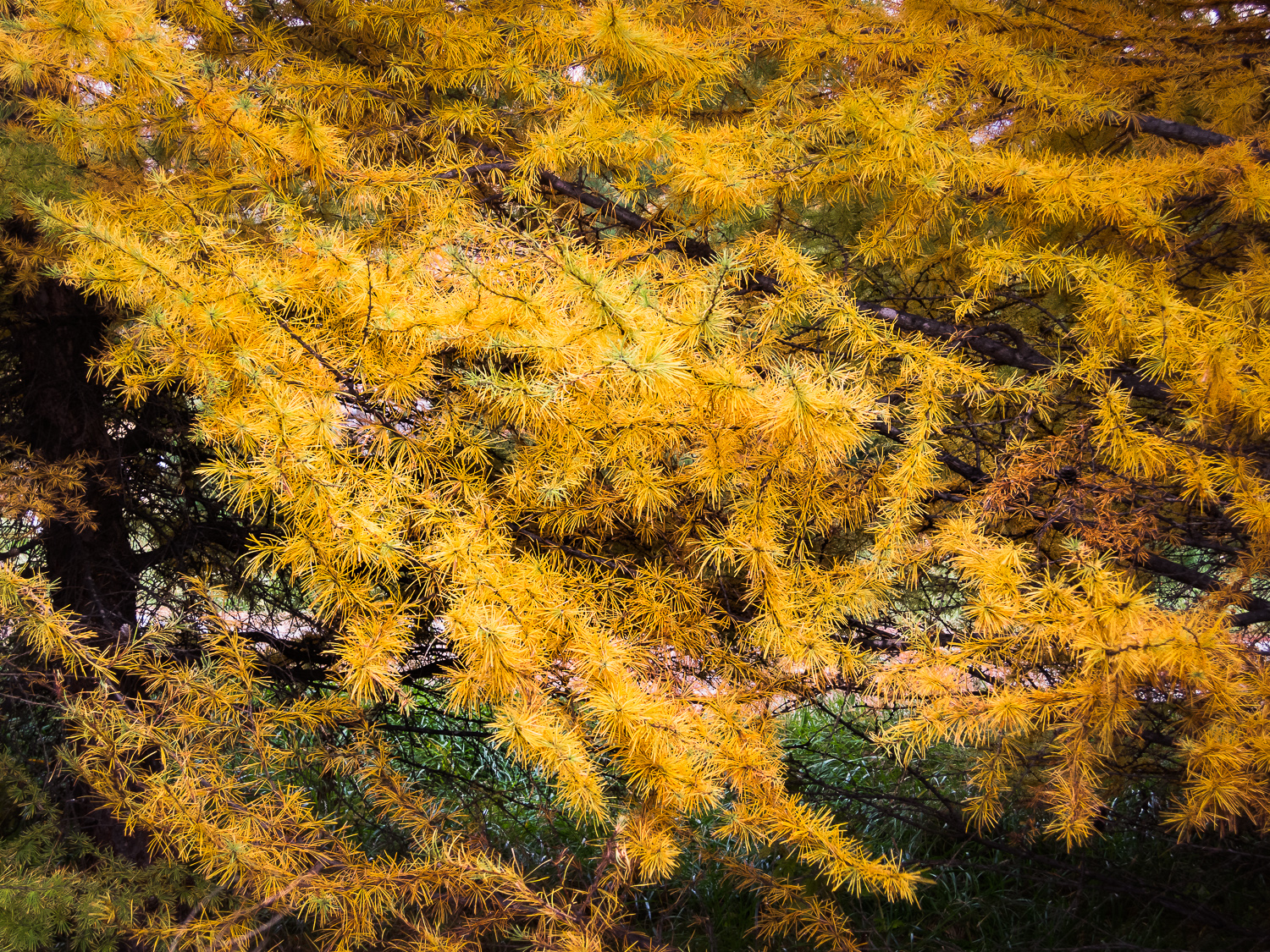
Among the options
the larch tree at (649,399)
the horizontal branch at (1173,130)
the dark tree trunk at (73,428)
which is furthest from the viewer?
the dark tree trunk at (73,428)

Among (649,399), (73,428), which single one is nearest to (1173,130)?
(649,399)

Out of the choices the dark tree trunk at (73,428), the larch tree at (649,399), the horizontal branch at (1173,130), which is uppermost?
the horizontal branch at (1173,130)

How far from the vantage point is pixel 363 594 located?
1808mm

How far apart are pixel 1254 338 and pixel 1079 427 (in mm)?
428

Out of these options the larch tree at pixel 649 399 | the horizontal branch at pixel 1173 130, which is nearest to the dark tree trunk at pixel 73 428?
the larch tree at pixel 649 399

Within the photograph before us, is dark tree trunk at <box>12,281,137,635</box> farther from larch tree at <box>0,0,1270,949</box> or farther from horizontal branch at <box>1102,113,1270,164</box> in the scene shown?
horizontal branch at <box>1102,113,1270,164</box>

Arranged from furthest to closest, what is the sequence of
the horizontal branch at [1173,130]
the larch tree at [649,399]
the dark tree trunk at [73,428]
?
the dark tree trunk at [73,428], the horizontal branch at [1173,130], the larch tree at [649,399]

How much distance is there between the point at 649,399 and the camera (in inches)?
68.4

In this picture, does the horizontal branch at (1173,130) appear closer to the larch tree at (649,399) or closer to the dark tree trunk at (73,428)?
the larch tree at (649,399)

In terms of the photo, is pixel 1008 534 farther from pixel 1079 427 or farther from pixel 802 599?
pixel 802 599

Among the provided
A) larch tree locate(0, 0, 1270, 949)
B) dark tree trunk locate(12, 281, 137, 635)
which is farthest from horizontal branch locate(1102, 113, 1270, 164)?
dark tree trunk locate(12, 281, 137, 635)

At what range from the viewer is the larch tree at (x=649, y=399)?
1714mm

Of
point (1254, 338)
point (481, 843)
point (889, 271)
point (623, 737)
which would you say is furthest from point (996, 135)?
point (481, 843)

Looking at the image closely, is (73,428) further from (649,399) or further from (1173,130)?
(1173,130)
